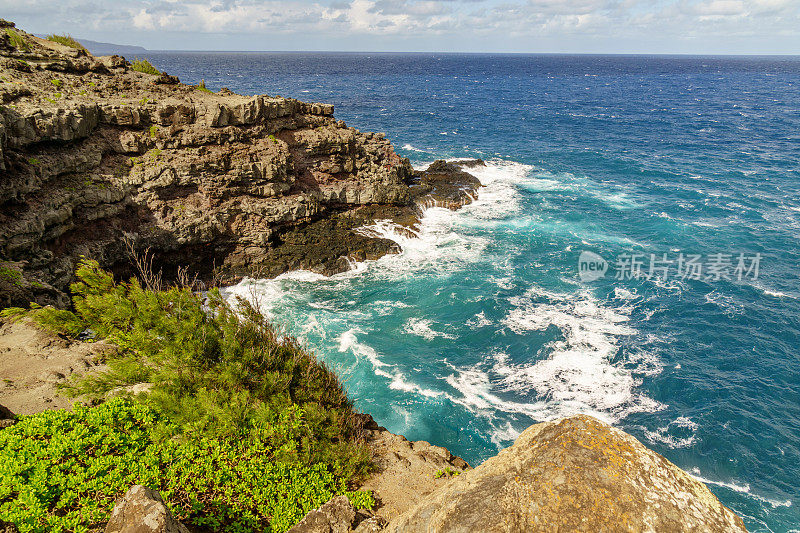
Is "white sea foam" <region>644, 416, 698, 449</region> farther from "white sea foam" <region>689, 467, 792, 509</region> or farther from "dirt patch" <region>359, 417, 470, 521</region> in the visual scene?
"dirt patch" <region>359, 417, 470, 521</region>

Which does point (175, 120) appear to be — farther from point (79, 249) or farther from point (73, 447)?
point (73, 447)

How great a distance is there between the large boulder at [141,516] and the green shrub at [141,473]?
2.13 meters

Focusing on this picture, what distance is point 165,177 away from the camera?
34250mm

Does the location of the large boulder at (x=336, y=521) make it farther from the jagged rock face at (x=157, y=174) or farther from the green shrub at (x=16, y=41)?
the green shrub at (x=16, y=41)

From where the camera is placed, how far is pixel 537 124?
9219 cm

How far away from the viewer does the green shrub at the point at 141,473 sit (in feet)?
29.5

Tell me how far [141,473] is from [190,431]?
1814mm

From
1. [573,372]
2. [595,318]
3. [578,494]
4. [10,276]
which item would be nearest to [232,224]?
[10,276]

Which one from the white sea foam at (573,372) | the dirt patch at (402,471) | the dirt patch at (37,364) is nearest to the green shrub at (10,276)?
the dirt patch at (37,364)

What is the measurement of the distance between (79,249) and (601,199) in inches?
2121

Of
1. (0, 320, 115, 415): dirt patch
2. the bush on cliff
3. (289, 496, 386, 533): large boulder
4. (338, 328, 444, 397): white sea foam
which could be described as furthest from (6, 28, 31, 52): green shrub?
(289, 496, 386, 533): large boulder

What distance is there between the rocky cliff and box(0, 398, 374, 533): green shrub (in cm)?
1593

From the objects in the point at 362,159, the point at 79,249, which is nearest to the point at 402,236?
the point at 362,159

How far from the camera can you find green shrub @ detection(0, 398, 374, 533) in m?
8.98
